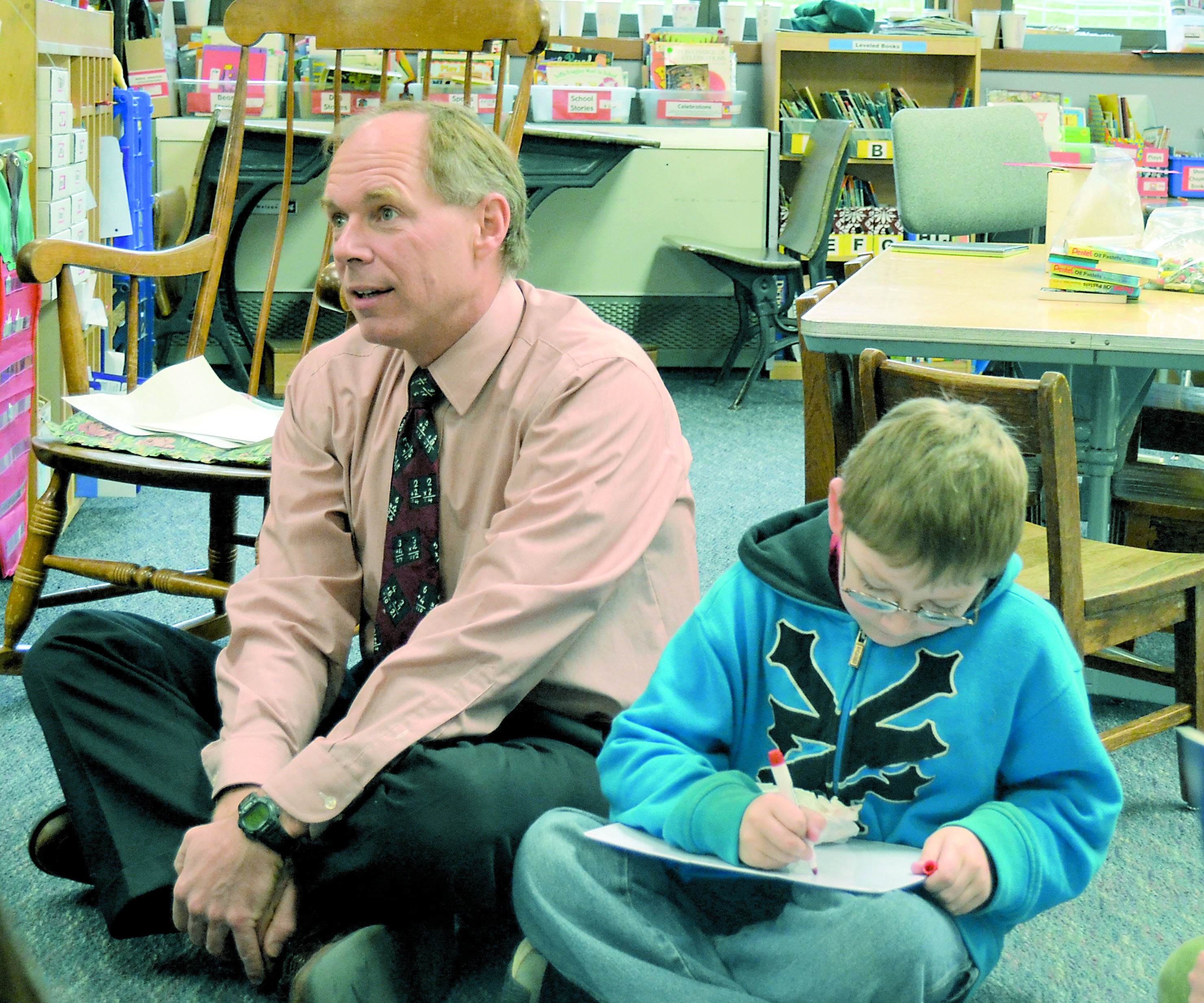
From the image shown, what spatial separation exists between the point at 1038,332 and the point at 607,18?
11.9ft

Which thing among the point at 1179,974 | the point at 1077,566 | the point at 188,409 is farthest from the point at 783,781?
the point at 188,409

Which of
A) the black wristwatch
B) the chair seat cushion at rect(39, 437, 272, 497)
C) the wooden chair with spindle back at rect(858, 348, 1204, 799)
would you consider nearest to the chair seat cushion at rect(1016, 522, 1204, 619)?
the wooden chair with spindle back at rect(858, 348, 1204, 799)

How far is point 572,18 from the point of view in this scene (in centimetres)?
468

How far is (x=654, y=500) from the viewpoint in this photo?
125 centimetres

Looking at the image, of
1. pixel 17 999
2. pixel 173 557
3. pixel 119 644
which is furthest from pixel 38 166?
pixel 17 999

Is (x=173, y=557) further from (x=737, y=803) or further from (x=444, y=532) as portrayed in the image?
(x=737, y=803)

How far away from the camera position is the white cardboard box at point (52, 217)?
7.97 feet

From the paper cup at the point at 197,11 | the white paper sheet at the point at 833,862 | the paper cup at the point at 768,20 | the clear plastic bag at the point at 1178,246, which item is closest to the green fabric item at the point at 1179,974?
the white paper sheet at the point at 833,862

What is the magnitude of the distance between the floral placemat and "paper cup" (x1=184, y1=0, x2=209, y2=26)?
3.27 meters

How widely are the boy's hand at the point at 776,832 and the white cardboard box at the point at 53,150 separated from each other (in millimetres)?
2118

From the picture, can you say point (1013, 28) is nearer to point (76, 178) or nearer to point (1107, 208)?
point (1107, 208)

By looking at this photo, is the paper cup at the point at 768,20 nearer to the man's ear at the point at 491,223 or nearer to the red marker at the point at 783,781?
the man's ear at the point at 491,223

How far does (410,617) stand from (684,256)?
3.37 m

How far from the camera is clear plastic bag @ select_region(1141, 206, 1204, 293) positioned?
2.04 metres
